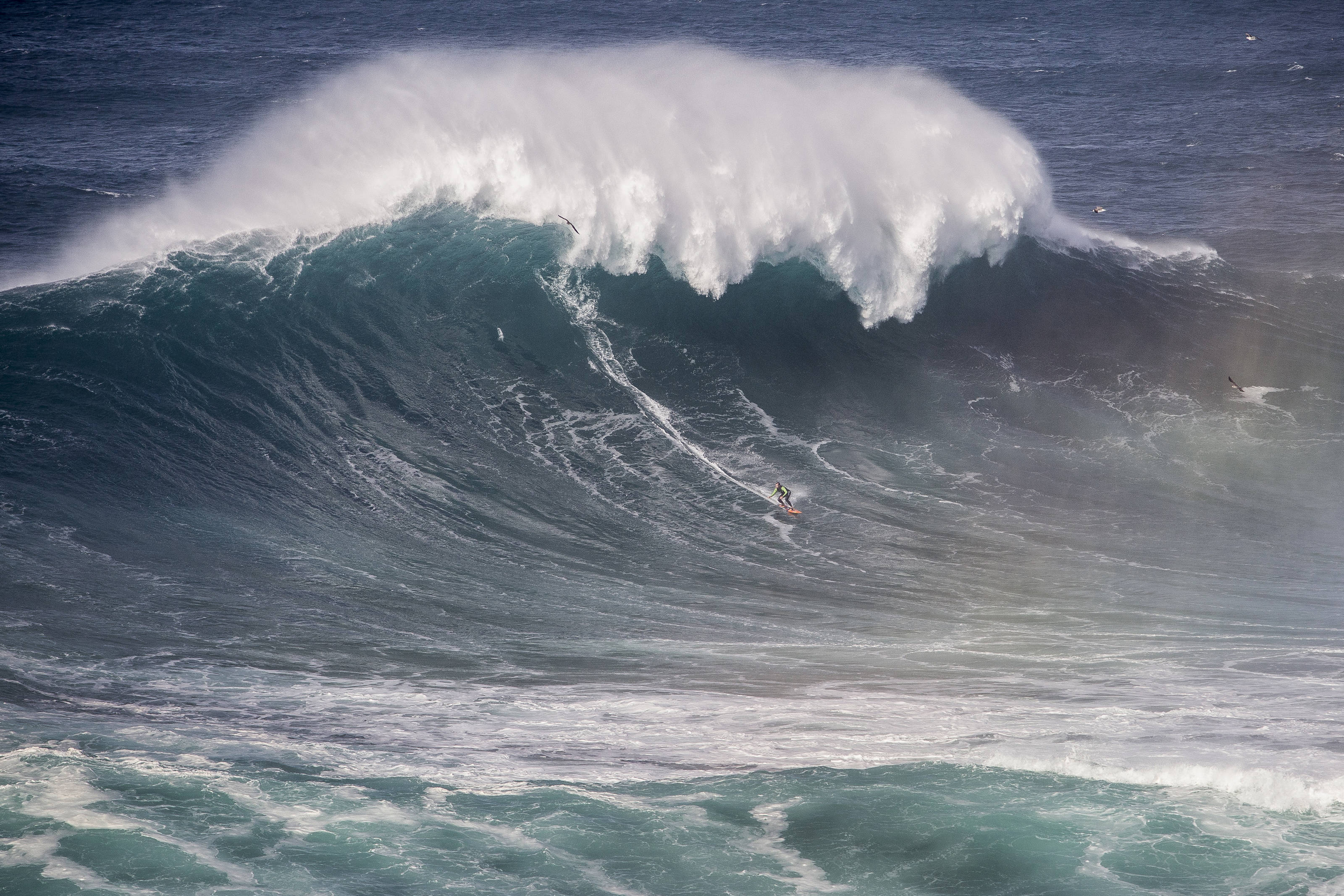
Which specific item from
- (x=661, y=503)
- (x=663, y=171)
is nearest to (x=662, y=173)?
(x=663, y=171)

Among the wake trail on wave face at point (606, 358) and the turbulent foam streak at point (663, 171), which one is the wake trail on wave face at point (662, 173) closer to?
the turbulent foam streak at point (663, 171)

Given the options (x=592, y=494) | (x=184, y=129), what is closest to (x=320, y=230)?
(x=592, y=494)

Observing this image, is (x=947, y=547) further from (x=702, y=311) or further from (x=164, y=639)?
(x=164, y=639)

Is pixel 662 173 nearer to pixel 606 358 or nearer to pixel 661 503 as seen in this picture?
pixel 606 358

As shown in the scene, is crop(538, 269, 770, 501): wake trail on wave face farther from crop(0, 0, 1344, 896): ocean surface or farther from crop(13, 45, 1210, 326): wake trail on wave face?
crop(13, 45, 1210, 326): wake trail on wave face

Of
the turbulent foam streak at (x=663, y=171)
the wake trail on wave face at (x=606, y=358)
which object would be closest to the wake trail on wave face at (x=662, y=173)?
the turbulent foam streak at (x=663, y=171)

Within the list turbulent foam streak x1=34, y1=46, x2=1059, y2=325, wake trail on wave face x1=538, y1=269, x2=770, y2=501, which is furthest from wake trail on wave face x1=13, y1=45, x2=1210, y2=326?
wake trail on wave face x1=538, y1=269, x2=770, y2=501
